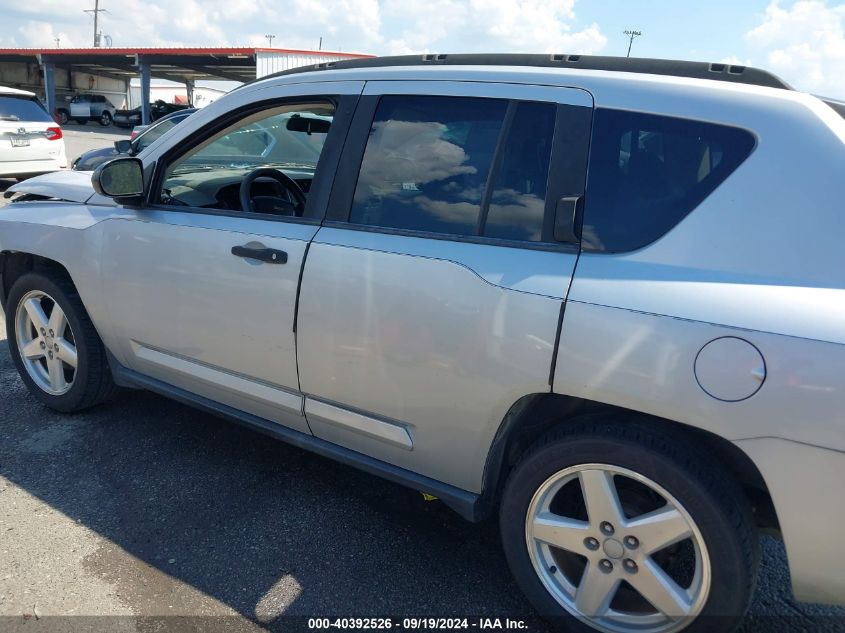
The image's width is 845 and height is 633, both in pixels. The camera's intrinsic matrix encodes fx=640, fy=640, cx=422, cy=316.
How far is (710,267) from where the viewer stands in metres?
1.84

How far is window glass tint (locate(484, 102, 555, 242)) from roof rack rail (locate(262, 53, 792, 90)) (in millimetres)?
264

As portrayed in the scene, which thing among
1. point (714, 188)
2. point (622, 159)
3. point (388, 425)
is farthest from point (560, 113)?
point (388, 425)

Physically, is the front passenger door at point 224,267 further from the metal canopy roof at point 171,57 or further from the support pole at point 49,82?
the support pole at point 49,82

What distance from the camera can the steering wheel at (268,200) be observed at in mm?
3186

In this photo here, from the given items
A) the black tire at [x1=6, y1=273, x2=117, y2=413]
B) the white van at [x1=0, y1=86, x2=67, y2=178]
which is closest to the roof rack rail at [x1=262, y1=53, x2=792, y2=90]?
the black tire at [x1=6, y1=273, x2=117, y2=413]

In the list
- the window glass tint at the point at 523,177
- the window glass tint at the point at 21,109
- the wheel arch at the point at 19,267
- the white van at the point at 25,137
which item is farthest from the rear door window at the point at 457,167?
the window glass tint at the point at 21,109

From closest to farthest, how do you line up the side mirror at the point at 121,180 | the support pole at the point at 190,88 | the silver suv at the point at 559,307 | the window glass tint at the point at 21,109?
the silver suv at the point at 559,307
the side mirror at the point at 121,180
the window glass tint at the point at 21,109
the support pole at the point at 190,88

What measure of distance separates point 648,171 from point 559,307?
511 mm

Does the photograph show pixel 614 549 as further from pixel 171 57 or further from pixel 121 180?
pixel 171 57

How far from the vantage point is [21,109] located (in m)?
10.6

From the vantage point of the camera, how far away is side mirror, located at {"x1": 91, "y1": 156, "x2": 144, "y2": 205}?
2963mm

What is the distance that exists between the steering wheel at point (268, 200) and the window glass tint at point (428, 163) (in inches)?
27.2

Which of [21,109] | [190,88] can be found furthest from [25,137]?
[190,88]

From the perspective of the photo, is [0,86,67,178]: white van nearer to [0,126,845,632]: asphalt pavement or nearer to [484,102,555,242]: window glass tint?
[0,126,845,632]: asphalt pavement
